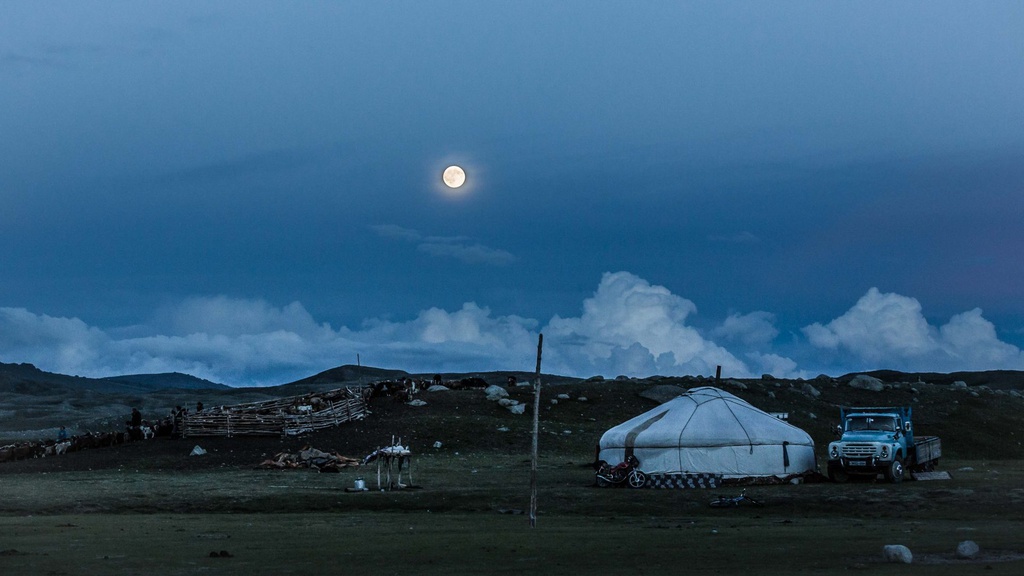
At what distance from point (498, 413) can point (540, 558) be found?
41.5 m

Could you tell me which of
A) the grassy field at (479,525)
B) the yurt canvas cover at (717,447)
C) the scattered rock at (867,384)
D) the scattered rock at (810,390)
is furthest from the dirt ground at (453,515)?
the scattered rock at (867,384)

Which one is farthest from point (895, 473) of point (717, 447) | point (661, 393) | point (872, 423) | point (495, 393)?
point (661, 393)

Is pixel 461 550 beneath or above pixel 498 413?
beneath

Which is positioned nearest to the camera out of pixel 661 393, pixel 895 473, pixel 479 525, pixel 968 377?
pixel 479 525

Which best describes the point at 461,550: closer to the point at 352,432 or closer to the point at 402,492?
the point at 402,492

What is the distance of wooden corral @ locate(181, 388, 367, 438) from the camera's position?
55.9m

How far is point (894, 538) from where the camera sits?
21953 millimetres

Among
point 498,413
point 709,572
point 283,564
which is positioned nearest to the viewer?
point 709,572

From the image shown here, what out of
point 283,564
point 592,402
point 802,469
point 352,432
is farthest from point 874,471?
point 592,402

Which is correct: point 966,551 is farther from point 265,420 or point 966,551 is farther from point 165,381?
point 165,381

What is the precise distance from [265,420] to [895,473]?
101 ft

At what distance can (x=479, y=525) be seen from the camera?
27.2 metres

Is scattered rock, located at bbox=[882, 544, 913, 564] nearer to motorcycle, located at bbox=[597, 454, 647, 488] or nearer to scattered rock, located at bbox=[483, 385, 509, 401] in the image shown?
motorcycle, located at bbox=[597, 454, 647, 488]

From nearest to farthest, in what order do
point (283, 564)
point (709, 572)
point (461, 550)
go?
1. point (709, 572)
2. point (283, 564)
3. point (461, 550)
